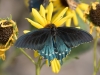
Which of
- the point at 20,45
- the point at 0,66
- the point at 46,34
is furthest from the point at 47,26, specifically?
the point at 0,66

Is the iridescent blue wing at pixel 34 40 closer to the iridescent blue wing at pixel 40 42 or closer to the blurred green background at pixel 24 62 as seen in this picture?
the iridescent blue wing at pixel 40 42

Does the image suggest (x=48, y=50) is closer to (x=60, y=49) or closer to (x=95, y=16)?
(x=60, y=49)

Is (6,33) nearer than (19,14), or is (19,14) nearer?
(6,33)

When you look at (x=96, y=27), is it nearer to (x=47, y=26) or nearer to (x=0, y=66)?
(x=47, y=26)

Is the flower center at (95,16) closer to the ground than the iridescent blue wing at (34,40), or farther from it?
closer to the ground

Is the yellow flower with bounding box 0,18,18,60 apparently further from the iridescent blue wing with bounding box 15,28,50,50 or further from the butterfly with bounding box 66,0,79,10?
the butterfly with bounding box 66,0,79,10

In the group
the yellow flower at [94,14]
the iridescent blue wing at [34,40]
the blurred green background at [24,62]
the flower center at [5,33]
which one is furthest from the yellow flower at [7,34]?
the blurred green background at [24,62]
